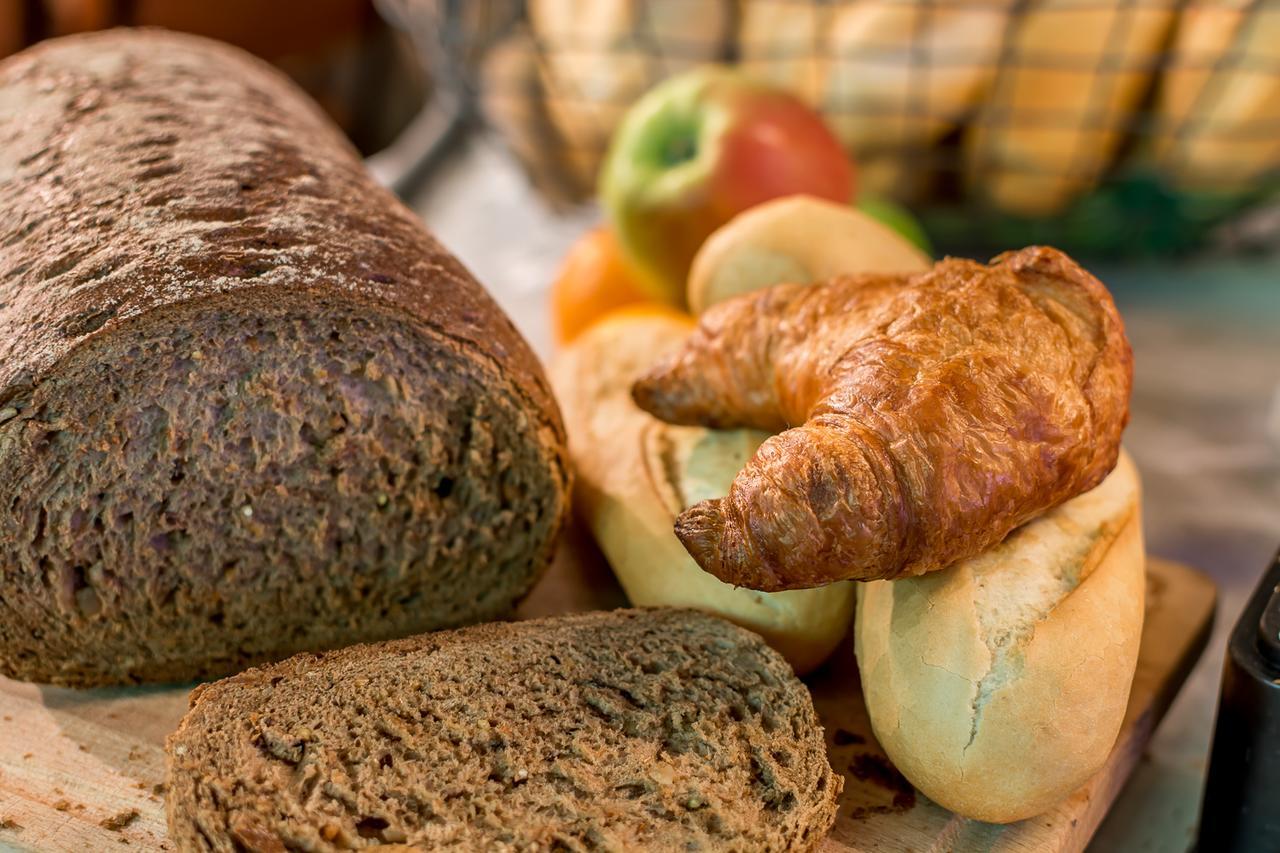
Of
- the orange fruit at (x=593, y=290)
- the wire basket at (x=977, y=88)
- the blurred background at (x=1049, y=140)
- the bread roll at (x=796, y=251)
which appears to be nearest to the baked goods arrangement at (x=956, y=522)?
the bread roll at (x=796, y=251)

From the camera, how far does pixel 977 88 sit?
201 centimetres

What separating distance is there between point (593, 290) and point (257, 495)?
0.87 m

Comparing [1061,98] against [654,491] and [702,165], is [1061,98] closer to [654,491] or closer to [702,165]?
[702,165]

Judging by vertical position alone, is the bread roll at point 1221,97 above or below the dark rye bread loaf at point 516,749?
above

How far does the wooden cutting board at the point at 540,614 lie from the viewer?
40.5 inches

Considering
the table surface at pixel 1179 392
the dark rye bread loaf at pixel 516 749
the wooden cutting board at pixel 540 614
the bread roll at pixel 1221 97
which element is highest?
the bread roll at pixel 1221 97

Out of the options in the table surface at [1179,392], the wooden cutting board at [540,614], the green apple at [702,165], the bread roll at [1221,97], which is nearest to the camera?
the wooden cutting board at [540,614]

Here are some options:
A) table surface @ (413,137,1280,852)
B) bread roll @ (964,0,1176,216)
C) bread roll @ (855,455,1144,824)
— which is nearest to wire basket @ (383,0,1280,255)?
bread roll @ (964,0,1176,216)

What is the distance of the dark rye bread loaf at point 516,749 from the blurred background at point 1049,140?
2.33ft

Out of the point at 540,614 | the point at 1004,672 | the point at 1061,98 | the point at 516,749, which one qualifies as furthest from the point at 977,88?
the point at 516,749

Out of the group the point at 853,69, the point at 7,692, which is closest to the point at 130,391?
the point at 7,692

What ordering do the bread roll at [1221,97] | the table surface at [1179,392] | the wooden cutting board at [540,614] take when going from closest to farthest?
the wooden cutting board at [540,614] → the table surface at [1179,392] → the bread roll at [1221,97]

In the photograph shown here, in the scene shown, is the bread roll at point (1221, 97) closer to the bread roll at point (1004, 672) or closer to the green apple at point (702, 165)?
the green apple at point (702, 165)

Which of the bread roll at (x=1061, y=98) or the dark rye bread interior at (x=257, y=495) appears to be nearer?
the dark rye bread interior at (x=257, y=495)
